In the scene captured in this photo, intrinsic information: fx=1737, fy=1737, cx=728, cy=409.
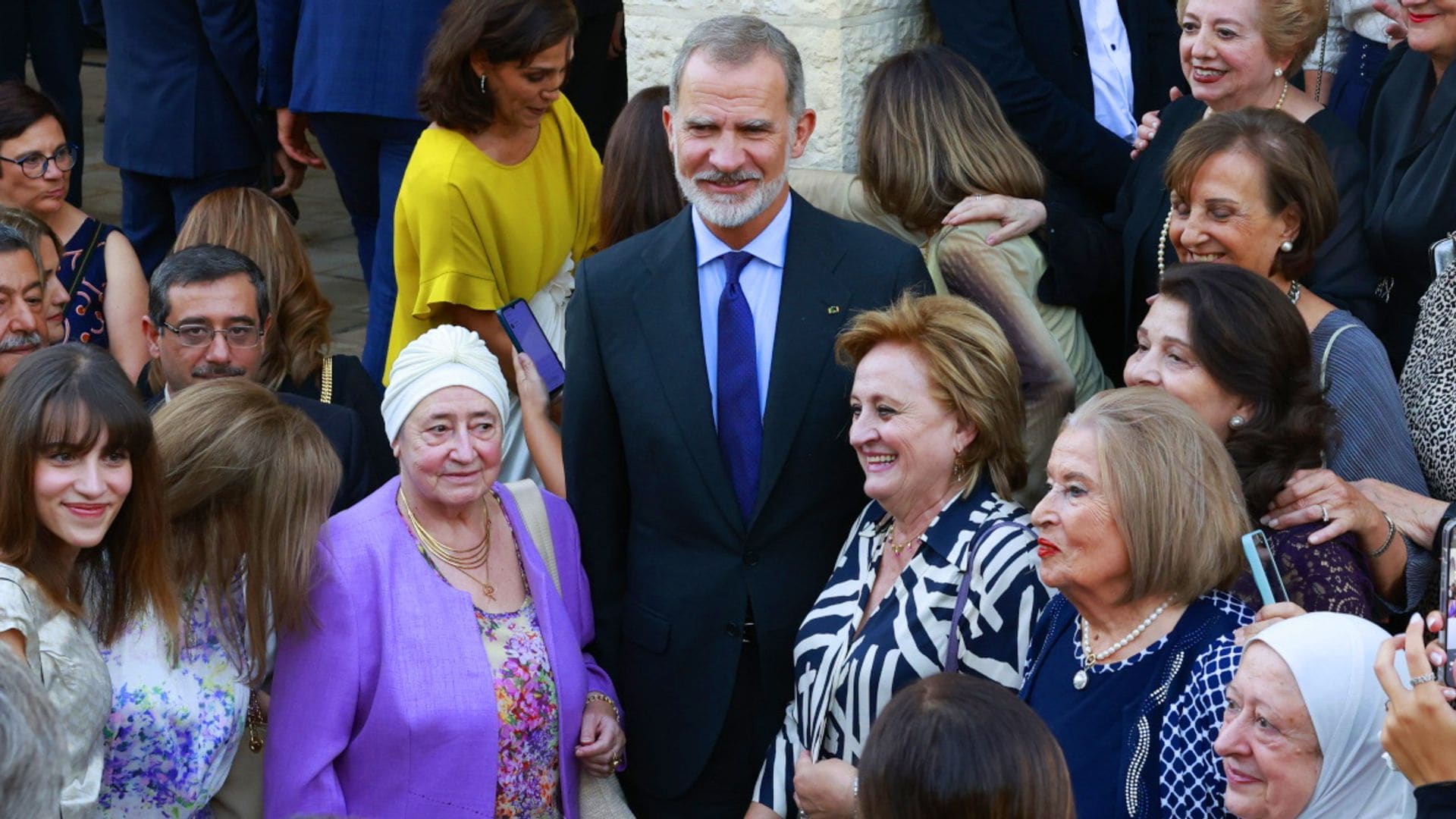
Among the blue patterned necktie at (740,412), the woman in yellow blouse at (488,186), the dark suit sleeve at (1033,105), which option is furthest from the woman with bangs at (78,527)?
the dark suit sleeve at (1033,105)

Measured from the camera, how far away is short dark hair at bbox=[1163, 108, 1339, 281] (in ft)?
13.0

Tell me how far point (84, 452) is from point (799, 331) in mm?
1506

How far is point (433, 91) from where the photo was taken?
16.0 feet

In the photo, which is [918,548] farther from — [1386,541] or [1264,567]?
[1386,541]

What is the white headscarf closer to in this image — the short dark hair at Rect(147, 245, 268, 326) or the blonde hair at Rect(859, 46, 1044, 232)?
the blonde hair at Rect(859, 46, 1044, 232)

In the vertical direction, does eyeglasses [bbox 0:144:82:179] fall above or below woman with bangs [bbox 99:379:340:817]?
above

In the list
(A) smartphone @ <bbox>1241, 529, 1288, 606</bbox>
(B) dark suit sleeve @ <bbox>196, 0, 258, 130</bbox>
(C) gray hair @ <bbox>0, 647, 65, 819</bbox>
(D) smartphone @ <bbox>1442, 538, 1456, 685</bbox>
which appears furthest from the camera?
(B) dark suit sleeve @ <bbox>196, 0, 258, 130</bbox>

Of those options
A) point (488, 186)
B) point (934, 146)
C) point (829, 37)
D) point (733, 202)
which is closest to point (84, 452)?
point (733, 202)

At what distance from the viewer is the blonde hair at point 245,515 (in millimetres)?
3619

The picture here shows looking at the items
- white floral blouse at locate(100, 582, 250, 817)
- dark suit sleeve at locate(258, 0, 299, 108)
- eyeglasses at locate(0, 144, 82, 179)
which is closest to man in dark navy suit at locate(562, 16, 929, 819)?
white floral blouse at locate(100, 582, 250, 817)

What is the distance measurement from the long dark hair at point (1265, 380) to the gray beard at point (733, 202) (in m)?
0.95

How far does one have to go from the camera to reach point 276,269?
4809 millimetres

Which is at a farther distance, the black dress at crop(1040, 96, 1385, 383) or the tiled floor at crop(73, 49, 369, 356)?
the tiled floor at crop(73, 49, 369, 356)

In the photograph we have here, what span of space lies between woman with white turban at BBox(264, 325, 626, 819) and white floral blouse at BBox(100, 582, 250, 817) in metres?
0.13
